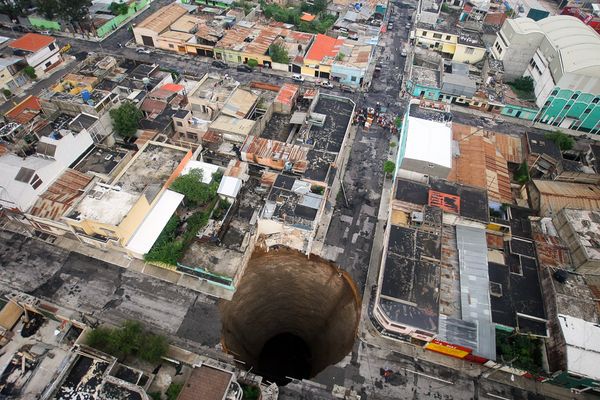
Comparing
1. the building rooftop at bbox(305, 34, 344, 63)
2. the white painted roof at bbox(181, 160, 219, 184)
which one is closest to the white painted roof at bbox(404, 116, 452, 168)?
the building rooftop at bbox(305, 34, 344, 63)

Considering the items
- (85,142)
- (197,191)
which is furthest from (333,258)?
(85,142)

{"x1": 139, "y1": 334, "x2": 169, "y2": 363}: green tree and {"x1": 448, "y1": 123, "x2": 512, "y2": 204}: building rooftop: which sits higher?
{"x1": 448, "y1": 123, "x2": 512, "y2": 204}: building rooftop

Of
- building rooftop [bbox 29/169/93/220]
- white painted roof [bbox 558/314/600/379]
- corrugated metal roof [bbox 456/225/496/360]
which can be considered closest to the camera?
white painted roof [bbox 558/314/600/379]

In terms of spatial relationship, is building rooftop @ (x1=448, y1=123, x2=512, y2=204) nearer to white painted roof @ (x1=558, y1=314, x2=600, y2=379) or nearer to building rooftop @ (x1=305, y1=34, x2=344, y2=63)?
white painted roof @ (x1=558, y1=314, x2=600, y2=379)

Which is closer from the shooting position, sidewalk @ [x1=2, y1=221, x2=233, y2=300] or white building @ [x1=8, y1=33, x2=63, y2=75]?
sidewalk @ [x1=2, y1=221, x2=233, y2=300]

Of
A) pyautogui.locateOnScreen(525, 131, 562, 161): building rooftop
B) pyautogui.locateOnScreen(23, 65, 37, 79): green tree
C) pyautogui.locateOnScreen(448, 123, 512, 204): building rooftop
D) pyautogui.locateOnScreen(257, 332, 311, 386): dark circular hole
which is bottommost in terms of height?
pyautogui.locateOnScreen(257, 332, 311, 386): dark circular hole

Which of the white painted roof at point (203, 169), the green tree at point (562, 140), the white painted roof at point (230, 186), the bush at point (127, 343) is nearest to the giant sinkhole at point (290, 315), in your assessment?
the bush at point (127, 343)

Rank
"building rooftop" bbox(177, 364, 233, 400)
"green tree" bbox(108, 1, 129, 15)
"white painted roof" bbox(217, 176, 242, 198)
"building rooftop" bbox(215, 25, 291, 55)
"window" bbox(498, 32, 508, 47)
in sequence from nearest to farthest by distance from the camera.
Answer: "building rooftop" bbox(177, 364, 233, 400) < "white painted roof" bbox(217, 176, 242, 198) < "window" bbox(498, 32, 508, 47) < "building rooftop" bbox(215, 25, 291, 55) < "green tree" bbox(108, 1, 129, 15)

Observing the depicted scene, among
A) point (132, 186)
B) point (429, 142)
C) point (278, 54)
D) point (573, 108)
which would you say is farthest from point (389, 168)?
point (573, 108)
